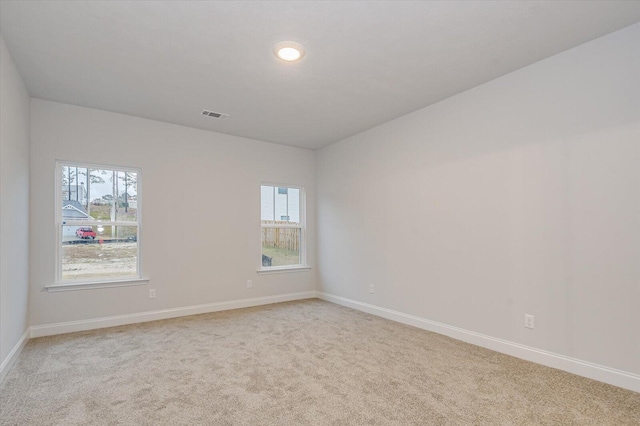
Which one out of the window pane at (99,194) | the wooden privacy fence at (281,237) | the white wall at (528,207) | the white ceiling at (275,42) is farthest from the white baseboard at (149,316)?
the white ceiling at (275,42)

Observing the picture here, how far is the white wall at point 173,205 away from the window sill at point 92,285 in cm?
6

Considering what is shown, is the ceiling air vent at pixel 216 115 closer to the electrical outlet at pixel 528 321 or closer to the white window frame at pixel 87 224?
the white window frame at pixel 87 224

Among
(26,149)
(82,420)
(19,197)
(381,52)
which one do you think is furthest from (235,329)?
(381,52)

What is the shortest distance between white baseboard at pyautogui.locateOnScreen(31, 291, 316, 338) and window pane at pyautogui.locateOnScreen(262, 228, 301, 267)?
0.56m

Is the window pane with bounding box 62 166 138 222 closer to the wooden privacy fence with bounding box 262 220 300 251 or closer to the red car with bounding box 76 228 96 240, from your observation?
the red car with bounding box 76 228 96 240

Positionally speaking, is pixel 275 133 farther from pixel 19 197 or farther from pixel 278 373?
pixel 278 373

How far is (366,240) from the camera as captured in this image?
15.8 feet

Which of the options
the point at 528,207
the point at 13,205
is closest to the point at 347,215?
the point at 528,207

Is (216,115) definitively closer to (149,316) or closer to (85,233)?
(85,233)

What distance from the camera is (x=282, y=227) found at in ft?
18.4

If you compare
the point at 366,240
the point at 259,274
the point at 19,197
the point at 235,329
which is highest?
the point at 19,197

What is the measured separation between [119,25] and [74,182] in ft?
7.81

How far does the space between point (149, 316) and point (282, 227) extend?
2310mm

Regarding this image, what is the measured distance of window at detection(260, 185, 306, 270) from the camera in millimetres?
5434
